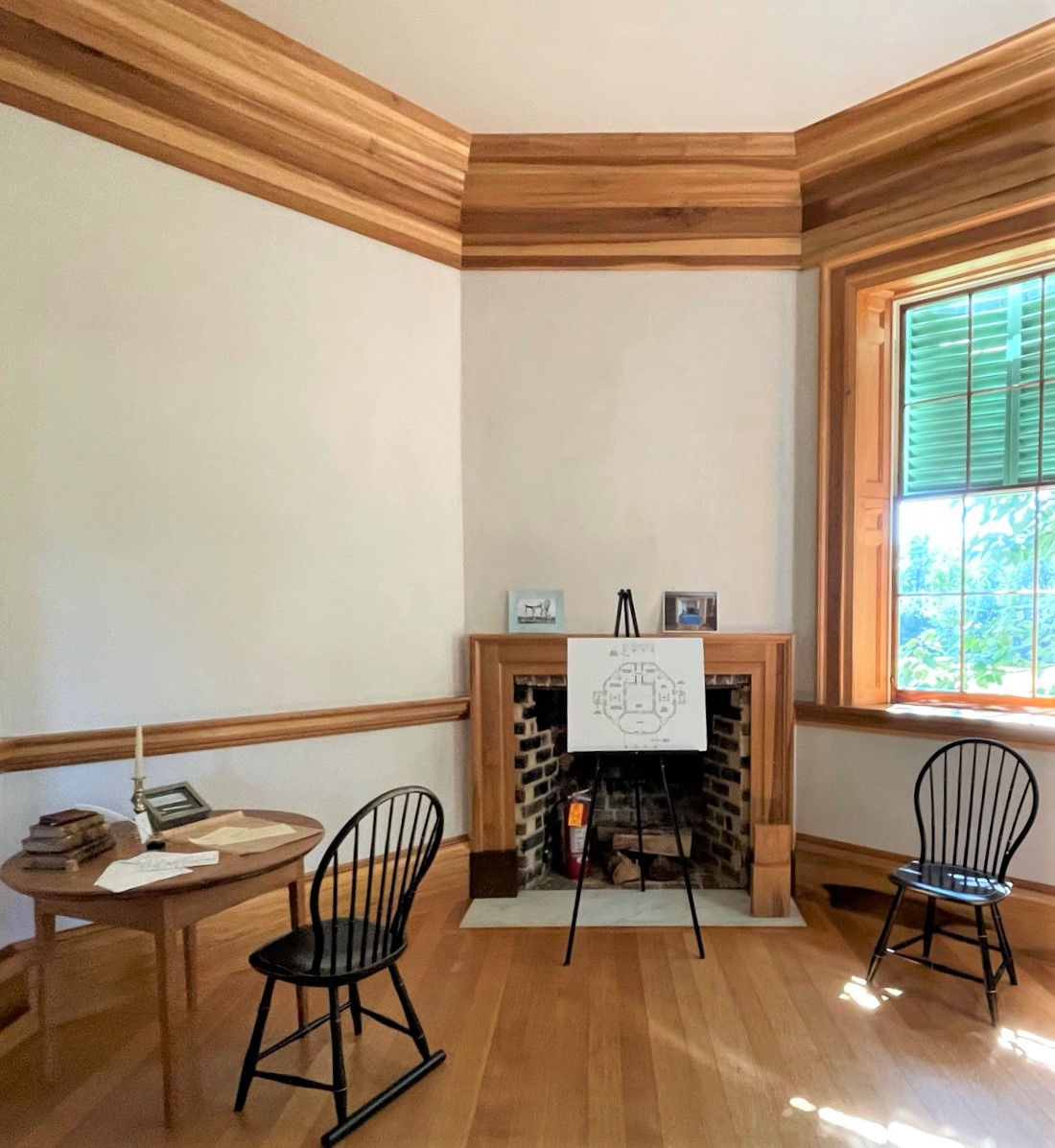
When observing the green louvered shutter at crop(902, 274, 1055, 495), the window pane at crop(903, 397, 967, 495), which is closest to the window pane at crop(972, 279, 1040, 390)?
the green louvered shutter at crop(902, 274, 1055, 495)

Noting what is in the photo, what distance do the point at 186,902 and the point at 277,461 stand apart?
171 centimetres

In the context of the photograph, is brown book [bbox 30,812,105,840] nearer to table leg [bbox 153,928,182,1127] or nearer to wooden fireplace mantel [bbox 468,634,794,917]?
table leg [bbox 153,928,182,1127]

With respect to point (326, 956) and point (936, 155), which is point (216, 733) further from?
point (936, 155)

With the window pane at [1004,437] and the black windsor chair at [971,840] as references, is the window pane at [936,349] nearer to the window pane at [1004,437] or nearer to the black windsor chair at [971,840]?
the window pane at [1004,437]

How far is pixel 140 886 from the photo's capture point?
6.77ft

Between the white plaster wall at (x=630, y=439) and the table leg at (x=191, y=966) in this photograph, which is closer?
the table leg at (x=191, y=966)

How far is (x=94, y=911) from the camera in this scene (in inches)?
84.7

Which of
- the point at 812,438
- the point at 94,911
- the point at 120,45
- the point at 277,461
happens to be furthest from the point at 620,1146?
the point at 120,45

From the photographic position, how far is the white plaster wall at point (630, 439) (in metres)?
3.72

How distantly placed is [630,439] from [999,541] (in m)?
1.67

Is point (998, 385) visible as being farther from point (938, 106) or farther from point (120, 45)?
point (120, 45)

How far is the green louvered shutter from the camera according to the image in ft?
10.9

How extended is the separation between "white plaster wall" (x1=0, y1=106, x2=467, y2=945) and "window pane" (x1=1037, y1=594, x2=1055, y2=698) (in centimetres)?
251

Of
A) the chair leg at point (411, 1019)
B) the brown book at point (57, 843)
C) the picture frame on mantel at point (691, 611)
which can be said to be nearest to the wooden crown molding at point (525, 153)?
the picture frame on mantel at point (691, 611)
